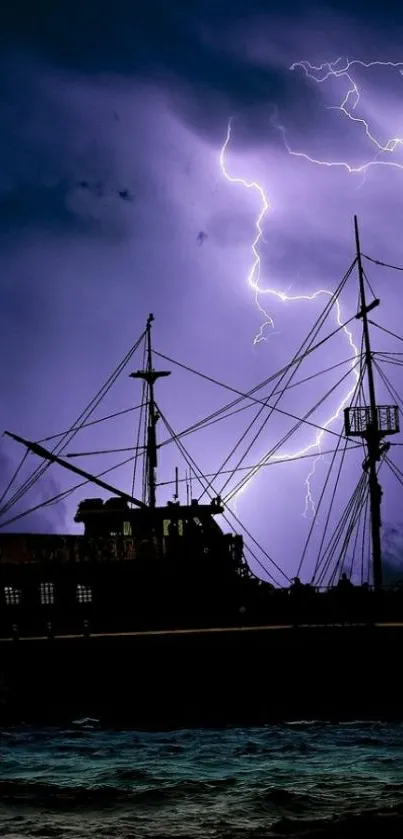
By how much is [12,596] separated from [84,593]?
3.35 meters

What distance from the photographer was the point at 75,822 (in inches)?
526

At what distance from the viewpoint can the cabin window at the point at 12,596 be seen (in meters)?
38.1

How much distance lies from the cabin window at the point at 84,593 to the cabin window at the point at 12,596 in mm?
2768

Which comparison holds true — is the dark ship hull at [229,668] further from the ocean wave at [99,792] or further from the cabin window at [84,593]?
the ocean wave at [99,792]

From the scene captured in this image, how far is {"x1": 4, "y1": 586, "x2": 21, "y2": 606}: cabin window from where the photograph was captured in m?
38.1

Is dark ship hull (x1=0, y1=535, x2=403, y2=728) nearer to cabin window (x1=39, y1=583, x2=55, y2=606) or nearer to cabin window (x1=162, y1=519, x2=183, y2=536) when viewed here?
cabin window (x1=39, y1=583, x2=55, y2=606)

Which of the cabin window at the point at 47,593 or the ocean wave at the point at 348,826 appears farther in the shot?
the cabin window at the point at 47,593

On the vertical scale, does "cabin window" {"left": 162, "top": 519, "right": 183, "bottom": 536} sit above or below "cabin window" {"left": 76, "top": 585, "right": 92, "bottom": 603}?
above

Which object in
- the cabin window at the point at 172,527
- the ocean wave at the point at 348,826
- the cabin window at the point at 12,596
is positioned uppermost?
the cabin window at the point at 172,527

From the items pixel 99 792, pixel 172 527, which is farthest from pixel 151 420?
pixel 99 792

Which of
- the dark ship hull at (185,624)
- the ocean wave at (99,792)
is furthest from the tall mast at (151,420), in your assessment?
the ocean wave at (99,792)

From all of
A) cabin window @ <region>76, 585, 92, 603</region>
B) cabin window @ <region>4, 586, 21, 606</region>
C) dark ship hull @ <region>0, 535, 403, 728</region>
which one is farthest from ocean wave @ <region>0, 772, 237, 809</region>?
cabin window @ <region>4, 586, 21, 606</region>

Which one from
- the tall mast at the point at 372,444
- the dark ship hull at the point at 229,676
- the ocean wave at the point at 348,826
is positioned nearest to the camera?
the ocean wave at the point at 348,826

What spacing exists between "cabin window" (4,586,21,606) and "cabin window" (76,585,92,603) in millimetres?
2768
